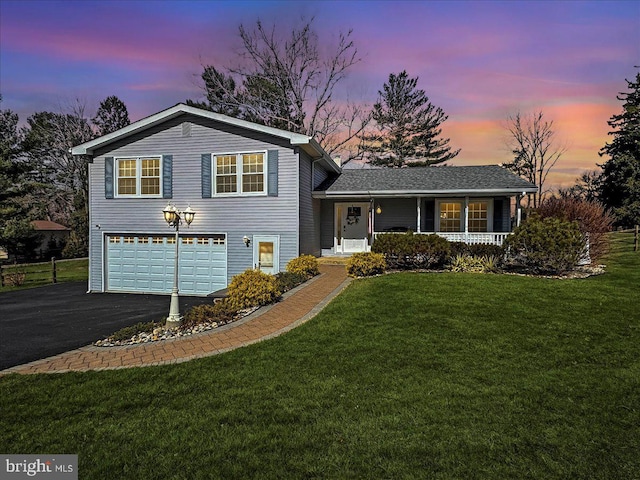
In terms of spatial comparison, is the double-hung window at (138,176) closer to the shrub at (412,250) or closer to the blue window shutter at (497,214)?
the shrub at (412,250)

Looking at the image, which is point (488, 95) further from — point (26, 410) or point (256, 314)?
point (26, 410)

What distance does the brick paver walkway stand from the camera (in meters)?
5.71

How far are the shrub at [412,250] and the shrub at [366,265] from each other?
0.81 metres

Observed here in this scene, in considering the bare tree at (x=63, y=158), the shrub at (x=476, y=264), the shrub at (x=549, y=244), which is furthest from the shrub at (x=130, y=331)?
the bare tree at (x=63, y=158)

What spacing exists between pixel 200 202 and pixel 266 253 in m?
3.56

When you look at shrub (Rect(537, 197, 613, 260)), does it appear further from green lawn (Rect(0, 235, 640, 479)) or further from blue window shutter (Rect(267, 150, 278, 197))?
blue window shutter (Rect(267, 150, 278, 197))

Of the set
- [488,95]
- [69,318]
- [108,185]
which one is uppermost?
[488,95]

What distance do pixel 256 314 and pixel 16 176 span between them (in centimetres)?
3320

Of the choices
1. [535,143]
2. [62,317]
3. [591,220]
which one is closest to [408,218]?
[591,220]

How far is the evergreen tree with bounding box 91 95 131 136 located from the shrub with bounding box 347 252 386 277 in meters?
34.6

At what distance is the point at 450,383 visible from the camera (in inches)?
181

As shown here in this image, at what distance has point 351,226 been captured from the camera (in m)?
17.1

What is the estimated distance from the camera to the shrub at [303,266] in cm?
1239

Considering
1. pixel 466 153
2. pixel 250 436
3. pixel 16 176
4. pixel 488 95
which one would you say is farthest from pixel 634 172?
pixel 16 176
